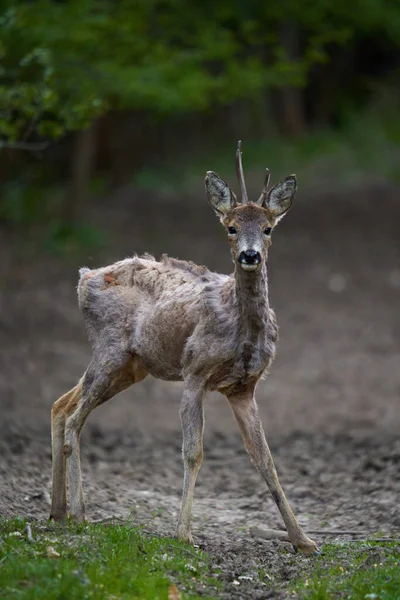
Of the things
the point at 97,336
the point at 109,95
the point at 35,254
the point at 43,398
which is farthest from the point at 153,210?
the point at 97,336

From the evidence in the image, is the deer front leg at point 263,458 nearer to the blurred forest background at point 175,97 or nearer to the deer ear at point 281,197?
the deer ear at point 281,197

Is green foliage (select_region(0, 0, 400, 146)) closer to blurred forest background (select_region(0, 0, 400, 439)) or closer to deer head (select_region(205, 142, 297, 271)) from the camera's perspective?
blurred forest background (select_region(0, 0, 400, 439))

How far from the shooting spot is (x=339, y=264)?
21375 mm

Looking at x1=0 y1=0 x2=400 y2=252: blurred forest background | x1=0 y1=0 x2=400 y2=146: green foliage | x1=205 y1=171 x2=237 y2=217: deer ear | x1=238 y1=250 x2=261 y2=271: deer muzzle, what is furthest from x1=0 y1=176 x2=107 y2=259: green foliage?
x1=238 y1=250 x2=261 y2=271: deer muzzle

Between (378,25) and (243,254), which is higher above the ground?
(378,25)

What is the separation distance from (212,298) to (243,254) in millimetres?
773

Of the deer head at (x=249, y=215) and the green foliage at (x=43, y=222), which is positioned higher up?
the green foliage at (x=43, y=222)

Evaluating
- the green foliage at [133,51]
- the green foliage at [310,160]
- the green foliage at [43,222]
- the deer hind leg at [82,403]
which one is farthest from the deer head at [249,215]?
the green foliage at [310,160]

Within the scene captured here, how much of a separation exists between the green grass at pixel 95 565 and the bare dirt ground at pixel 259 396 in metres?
0.35

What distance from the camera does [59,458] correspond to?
8711 mm

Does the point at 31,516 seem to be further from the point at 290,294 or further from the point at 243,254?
the point at 290,294

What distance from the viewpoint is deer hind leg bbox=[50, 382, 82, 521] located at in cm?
852

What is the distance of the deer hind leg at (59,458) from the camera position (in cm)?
852

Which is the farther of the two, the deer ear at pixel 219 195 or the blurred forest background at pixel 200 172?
the blurred forest background at pixel 200 172
